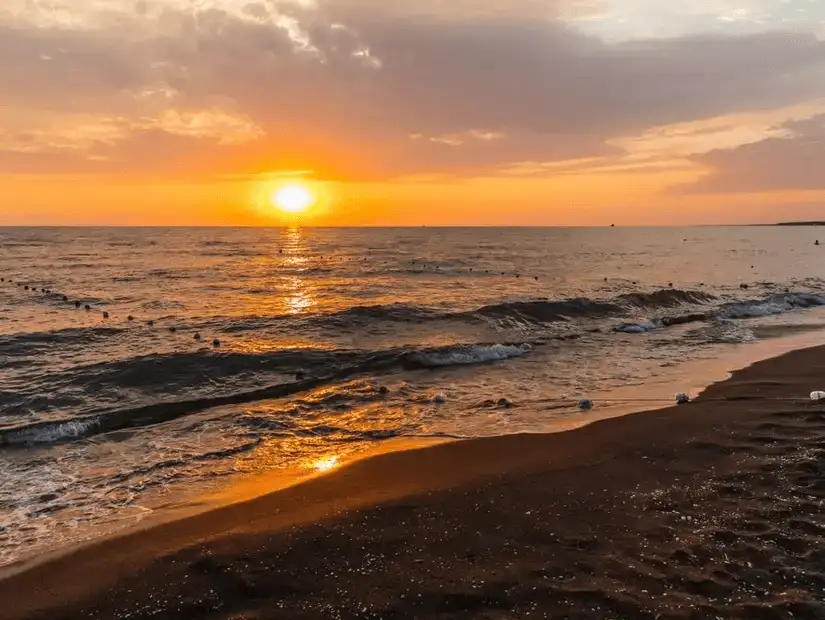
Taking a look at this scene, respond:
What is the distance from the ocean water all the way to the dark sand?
4.79ft

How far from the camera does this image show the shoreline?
662 cm

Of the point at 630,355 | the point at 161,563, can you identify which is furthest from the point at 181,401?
the point at 630,355

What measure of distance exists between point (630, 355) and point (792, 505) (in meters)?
11.1

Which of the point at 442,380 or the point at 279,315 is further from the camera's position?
the point at 279,315

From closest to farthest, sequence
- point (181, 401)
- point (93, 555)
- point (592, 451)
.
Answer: point (93, 555) → point (592, 451) → point (181, 401)

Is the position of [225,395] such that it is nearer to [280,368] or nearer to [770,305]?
[280,368]

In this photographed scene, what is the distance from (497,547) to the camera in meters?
5.82

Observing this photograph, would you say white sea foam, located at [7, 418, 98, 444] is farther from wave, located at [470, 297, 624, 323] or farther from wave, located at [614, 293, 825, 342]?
wave, located at [614, 293, 825, 342]

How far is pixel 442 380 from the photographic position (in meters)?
14.9

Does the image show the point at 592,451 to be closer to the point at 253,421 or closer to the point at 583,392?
the point at 583,392

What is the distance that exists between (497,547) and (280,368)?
1119cm

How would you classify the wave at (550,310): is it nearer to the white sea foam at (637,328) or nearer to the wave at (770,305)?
the white sea foam at (637,328)

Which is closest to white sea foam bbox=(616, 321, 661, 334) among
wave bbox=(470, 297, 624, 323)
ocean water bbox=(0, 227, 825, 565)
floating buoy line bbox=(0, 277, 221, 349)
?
ocean water bbox=(0, 227, 825, 565)

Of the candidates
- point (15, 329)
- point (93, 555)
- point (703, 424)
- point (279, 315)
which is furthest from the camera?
point (279, 315)
